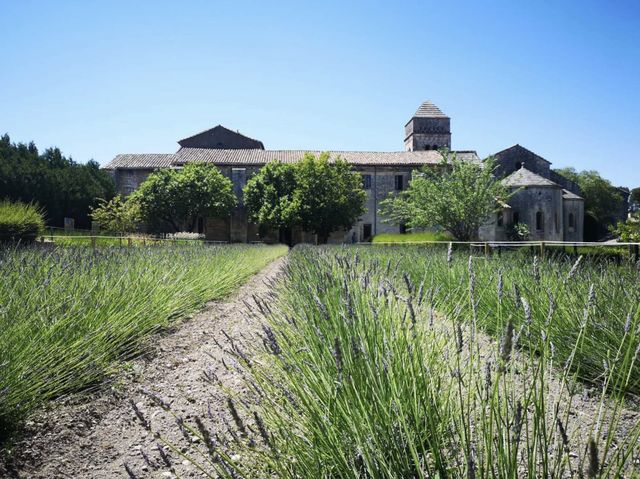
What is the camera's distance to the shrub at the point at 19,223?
12383 mm

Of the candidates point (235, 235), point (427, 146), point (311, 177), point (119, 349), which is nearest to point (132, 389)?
point (119, 349)

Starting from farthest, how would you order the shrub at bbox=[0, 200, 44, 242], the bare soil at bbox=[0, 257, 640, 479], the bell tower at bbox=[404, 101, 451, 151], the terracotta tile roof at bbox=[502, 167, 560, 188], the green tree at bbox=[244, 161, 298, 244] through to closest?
the bell tower at bbox=[404, 101, 451, 151] < the terracotta tile roof at bbox=[502, 167, 560, 188] < the green tree at bbox=[244, 161, 298, 244] < the shrub at bbox=[0, 200, 44, 242] < the bare soil at bbox=[0, 257, 640, 479]

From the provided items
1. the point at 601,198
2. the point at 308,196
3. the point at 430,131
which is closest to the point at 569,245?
the point at 308,196

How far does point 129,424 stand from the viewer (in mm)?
2977

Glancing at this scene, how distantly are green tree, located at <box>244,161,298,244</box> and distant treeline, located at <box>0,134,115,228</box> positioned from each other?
1302 cm

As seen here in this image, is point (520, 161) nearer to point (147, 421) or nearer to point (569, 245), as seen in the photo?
point (569, 245)

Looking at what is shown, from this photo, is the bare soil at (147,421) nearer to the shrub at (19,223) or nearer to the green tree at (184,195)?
the shrub at (19,223)

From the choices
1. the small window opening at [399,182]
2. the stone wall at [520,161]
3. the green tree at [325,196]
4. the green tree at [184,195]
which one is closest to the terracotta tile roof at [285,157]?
the small window opening at [399,182]

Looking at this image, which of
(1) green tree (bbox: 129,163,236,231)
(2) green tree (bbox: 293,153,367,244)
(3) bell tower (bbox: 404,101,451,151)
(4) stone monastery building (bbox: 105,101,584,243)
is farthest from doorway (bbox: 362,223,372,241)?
(3) bell tower (bbox: 404,101,451,151)

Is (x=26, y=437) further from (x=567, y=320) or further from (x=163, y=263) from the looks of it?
(x=163, y=263)

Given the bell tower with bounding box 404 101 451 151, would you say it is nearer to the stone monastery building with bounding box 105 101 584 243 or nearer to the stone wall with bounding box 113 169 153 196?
the stone monastery building with bounding box 105 101 584 243

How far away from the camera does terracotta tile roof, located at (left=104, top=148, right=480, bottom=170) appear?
132 feet

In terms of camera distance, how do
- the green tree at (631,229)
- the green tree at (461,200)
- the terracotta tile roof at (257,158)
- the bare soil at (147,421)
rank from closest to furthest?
1. the bare soil at (147,421)
2. the green tree at (631,229)
3. the green tree at (461,200)
4. the terracotta tile roof at (257,158)

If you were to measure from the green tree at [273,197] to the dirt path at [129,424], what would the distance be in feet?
96.7
